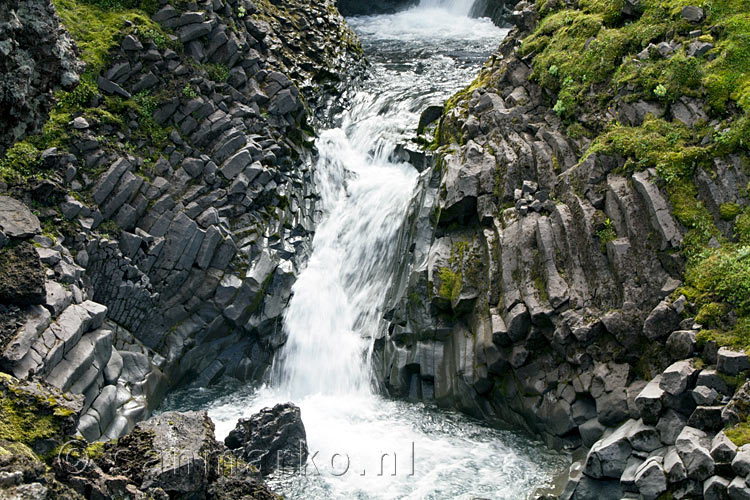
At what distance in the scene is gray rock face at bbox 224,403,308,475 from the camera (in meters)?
17.1

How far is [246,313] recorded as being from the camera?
22.7 m

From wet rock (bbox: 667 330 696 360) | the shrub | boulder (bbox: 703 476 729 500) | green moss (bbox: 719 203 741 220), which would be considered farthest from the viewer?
the shrub

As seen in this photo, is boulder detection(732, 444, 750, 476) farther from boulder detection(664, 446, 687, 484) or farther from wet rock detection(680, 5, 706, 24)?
wet rock detection(680, 5, 706, 24)

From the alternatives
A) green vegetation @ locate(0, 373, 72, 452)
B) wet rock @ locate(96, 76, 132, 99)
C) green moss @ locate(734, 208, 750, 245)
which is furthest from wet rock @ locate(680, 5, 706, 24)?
green vegetation @ locate(0, 373, 72, 452)

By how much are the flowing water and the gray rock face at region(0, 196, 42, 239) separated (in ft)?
23.4

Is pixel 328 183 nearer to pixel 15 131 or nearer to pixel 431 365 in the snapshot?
pixel 431 365

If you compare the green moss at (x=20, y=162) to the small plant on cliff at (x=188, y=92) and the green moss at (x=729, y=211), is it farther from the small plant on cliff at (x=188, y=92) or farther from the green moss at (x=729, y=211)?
the green moss at (x=729, y=211)

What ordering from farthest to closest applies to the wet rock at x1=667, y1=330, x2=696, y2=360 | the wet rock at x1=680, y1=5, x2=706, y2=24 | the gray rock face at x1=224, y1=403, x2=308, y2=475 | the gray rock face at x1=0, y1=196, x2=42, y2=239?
1. the wet rock at x1=680, y1=5, x2=706, y2=24
2. the gray rock face at x1=224, y1=403, x2=308, y2=475
3. the gray rock face at x1=0, y1=196, x2=42, y2=239
4. the wet rock at x1=667, y1=330, x2=696, y2=360

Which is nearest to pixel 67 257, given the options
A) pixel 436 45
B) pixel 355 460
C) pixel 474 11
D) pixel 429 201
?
pixel 355 460

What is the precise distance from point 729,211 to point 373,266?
39.8ft

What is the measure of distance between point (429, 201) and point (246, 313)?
727cm

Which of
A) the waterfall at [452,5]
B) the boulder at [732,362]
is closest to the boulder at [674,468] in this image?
the boulder at [732,362]

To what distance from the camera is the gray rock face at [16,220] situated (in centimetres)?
1677

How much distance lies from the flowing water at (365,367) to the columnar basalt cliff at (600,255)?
1203 millimetres
